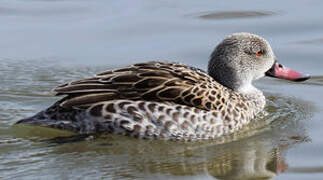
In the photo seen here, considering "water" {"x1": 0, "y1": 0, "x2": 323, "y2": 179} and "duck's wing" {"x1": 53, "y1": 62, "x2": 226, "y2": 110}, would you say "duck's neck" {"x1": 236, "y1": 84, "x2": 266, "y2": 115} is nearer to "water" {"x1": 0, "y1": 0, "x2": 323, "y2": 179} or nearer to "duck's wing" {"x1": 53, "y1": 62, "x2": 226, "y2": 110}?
"water" {"x1": 0, "y1": 0, "x2": 323, "y2": 179}

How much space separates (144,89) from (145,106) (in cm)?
22

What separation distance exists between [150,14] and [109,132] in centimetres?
587

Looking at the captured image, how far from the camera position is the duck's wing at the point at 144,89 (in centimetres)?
961

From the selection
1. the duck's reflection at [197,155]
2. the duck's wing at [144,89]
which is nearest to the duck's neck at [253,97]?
the duck's reflection at [197,155]

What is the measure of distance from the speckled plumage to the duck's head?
1.99 feet

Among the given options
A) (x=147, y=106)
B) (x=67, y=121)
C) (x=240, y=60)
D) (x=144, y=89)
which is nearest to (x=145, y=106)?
(x=147, y=106)

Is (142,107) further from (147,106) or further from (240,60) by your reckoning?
(240,60)

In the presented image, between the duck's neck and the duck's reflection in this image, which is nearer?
the duck's reflection

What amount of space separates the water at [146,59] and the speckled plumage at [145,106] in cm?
17

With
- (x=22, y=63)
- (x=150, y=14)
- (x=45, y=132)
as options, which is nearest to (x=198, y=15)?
(x=150, y=14)

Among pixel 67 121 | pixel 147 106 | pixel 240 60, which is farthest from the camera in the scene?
pixel 240 60

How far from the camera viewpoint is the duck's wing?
9609 mm

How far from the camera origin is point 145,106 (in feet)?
31.3

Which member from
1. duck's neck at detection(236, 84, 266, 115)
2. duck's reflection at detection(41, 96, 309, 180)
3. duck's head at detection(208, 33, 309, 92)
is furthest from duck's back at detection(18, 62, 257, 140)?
duck's neck at detection(236, 84, 266, 115)
